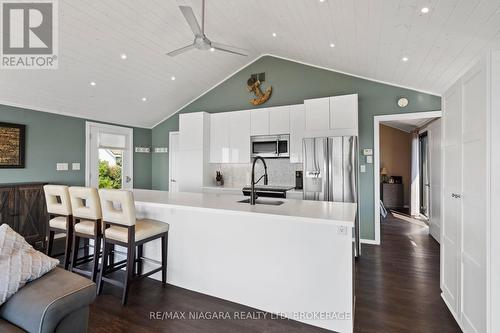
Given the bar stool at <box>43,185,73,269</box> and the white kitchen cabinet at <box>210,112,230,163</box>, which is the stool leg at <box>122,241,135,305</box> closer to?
the bar stool at <box>43,185,73,269</box>

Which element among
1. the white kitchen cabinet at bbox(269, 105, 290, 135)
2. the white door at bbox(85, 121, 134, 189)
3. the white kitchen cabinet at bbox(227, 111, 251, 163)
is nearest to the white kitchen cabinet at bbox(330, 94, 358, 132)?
the white kitchen cabinet at bbox(269, 105, 290, 135)

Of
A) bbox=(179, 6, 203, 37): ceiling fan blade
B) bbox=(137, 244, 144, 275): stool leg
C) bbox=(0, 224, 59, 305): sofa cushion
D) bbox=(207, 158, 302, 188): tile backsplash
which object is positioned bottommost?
bbox=(137, 244, 144, 275): stool leg

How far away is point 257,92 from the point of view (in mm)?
5090

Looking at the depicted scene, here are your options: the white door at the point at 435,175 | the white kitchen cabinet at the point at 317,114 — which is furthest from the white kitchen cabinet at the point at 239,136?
the white door at the point at 435,175

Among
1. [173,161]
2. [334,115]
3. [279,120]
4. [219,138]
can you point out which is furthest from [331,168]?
[173,161]

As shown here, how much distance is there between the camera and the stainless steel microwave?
451cm

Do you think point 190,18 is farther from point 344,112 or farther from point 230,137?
point 230,137

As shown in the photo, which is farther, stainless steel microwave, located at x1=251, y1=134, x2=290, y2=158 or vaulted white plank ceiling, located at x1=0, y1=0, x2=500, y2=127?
stainless steel microwave, located at x1=251, y1=134, x2=290, y2=158

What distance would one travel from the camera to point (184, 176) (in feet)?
17.3

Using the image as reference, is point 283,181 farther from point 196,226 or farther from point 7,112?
point 7,112

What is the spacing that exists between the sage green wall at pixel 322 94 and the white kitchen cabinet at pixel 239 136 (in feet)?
1.56

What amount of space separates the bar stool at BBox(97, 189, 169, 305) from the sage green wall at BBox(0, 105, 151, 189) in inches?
107

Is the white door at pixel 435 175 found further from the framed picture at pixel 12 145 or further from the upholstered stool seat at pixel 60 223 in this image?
the framed picture at pixel 12 145

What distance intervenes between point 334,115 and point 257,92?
1784 millimetres
